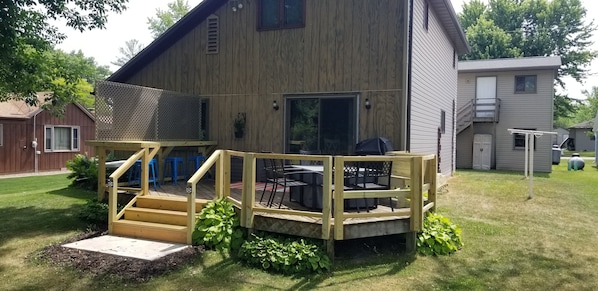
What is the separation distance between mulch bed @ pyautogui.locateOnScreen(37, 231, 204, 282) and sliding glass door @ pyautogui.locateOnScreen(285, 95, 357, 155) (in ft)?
13.0

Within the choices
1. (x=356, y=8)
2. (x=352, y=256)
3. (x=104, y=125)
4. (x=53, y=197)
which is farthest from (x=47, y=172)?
(x=352, y=256)

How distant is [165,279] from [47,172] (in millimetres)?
15431

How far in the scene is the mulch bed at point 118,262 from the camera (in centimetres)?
458

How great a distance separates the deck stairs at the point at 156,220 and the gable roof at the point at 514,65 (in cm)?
1783

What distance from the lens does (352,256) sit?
5.31 m

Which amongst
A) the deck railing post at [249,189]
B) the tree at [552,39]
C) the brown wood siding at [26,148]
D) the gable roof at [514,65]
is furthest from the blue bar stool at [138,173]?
the tree at [552,39]

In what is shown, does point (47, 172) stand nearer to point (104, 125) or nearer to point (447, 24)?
point (104, 125)

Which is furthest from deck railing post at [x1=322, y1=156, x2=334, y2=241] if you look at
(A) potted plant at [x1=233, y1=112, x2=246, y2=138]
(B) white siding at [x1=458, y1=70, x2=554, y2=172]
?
(B) white siding at [x1=458, y1=70, x2=554, y2=172]

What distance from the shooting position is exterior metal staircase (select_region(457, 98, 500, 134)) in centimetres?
1961

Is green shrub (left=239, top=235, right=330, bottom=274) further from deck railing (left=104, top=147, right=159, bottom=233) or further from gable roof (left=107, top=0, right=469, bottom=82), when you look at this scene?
gable roof (left=107, top=0, right=469, bottom=82)

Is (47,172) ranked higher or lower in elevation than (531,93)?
lower

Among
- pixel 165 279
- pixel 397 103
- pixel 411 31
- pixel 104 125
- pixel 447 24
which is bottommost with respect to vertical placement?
pixel 165 279

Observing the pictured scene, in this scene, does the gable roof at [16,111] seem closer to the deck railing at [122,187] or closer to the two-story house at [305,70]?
the two-story house at [305,70]

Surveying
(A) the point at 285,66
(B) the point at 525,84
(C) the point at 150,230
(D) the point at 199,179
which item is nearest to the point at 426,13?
(A) the point at 285,66
